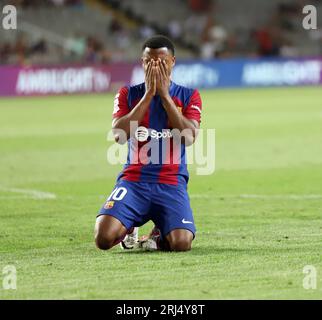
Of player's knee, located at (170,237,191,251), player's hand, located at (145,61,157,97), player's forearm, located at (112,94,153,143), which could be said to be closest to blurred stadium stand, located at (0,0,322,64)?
player's forearm, located at (112,94,153,143)

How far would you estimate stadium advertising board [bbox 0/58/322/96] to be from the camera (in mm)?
33938

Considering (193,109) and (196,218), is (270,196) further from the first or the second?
(193,109)

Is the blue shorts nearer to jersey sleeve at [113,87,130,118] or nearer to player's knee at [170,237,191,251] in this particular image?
player's knee at [170,237,191,251]

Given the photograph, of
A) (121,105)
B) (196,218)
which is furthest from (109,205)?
(196,218)

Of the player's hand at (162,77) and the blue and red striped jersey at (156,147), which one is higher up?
the player's hand at (162,77)

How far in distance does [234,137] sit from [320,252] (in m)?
12.3

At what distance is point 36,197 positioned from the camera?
12.8m

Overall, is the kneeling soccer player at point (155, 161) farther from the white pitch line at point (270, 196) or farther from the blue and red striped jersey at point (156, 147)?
the white pitch line at point (270, 196)

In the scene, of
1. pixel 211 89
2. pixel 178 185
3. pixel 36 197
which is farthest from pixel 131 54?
pixel 178 185

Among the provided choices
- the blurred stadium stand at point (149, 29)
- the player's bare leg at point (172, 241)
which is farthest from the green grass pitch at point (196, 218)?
the blurred stadium stand at point (149, 29)

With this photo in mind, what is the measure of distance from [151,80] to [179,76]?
27574 millimetres

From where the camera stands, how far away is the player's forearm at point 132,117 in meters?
8.60

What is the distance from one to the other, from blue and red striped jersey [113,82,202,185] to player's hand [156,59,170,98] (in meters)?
0.39

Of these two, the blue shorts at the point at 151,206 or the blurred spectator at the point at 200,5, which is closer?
the blue shorts at the point at 151,206
